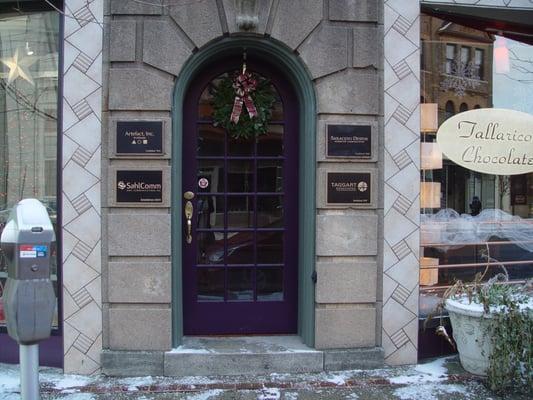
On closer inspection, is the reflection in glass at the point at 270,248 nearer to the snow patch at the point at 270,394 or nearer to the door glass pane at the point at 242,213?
the door glass pane at the point at 242,213

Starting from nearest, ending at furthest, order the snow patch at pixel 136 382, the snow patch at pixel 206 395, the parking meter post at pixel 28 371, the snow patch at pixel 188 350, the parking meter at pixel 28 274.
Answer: the parking meter at pixel 28 274 < the parking meter post at pixel 28 371 < the snow patch at pixel 206 395 < the snow patch at pixel 136 382 < the snow patch at pixel 188 350

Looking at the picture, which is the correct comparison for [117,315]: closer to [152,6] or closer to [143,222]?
[143,222]

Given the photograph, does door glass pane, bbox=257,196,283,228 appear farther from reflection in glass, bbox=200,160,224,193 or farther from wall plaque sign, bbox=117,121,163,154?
wall plaque sign, bbox=117,121,163,154

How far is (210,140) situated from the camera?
495 cm

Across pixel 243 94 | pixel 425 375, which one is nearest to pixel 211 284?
pixel 243 94

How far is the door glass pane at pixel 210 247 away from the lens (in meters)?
4.98

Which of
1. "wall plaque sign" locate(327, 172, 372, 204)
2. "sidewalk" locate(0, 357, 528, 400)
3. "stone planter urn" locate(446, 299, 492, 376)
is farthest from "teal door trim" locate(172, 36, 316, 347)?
"stone planter urn" locate(446, 299, 492, 376)

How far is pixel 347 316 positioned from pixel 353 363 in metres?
0.42

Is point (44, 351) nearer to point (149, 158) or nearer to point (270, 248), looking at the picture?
point (149, 158)

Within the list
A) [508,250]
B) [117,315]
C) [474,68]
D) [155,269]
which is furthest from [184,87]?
[508,250]

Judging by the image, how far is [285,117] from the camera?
4.99m

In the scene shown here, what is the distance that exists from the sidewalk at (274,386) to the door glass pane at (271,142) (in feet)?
6.57

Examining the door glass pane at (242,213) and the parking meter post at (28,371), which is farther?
the door glass pane at (242,213)

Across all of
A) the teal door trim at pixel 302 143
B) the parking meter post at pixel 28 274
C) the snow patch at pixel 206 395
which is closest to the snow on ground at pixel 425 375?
the teal door trim at pixel 302 143
